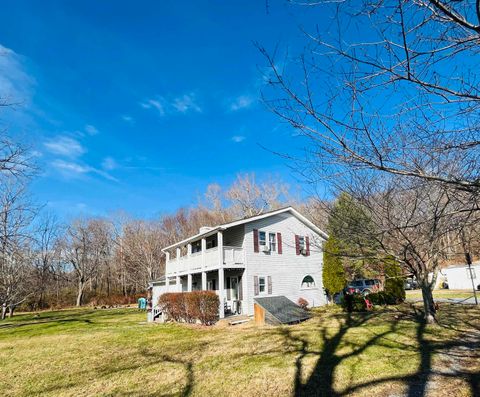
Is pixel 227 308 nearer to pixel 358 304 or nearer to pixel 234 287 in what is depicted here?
pixel 234 287

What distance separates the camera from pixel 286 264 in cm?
2072

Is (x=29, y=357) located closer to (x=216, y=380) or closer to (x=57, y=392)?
(x=57, y=392)

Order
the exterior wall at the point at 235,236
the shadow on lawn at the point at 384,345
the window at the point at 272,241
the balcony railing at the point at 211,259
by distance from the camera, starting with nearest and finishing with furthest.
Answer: the shadow on lawn at the point at 384,345 → the balcony railing at the point at 211,259 → the exterior wall at the point at 235,236 → the window at the point at 272,241

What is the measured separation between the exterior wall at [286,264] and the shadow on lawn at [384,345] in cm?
692

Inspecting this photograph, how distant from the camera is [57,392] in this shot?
20.9 ft

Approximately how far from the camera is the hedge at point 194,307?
49.5 feet

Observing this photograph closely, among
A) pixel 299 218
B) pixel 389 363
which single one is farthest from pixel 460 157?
pixel 299 218

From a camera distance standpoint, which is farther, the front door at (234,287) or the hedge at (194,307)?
the front door at (234,287)

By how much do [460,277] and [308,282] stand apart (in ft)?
59.1

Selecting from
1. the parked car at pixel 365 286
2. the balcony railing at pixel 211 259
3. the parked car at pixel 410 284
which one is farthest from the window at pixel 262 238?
the parked car at pixel 410 284

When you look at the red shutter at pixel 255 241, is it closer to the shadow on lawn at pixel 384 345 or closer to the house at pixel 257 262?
the house at pixel 257 262


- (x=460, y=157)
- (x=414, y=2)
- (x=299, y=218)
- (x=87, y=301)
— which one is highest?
(x=299, y=218)

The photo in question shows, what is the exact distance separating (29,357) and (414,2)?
12.6 meters

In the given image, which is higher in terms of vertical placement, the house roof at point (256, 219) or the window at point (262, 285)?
the house roof at point (256, 219)
